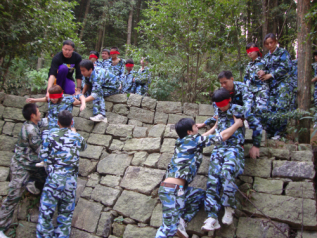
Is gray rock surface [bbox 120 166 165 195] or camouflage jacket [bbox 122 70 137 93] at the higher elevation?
camouflage jacket [bbox 122 70 137 93]

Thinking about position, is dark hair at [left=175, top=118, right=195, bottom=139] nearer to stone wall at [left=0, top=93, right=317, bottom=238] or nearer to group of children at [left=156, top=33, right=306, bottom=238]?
group of children at [left=156, top=33, right=306, bottom=238]

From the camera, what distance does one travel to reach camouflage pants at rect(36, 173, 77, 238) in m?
3.27

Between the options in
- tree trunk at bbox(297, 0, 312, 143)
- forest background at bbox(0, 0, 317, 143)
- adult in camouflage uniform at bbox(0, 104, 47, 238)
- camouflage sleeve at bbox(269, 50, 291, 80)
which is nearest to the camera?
adult in camouflage uniform at bbox(0, 104, 47, 238)

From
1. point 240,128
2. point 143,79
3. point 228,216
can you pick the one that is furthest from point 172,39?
point 228,216

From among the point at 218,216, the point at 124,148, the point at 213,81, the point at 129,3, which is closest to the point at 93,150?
the point at 124,148

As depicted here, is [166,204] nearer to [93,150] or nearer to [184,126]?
[184,126]

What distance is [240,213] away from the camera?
3016mm

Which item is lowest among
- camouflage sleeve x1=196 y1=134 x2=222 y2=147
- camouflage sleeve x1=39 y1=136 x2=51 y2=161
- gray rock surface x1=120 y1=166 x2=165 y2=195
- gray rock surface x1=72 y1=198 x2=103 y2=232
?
gray rock surface x1=72 y1=198 x2=103 y2=232

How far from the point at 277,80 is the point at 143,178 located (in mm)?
3026

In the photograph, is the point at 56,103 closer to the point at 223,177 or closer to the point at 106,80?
the point at 106,80

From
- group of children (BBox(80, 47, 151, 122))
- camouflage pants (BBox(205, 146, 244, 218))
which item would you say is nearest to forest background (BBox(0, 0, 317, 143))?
group of children (BBox(80, 47, 151, 122))

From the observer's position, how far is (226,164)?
2.94 m

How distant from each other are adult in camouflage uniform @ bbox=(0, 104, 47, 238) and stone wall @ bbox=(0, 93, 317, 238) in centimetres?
34

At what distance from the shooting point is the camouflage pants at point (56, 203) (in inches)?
129
